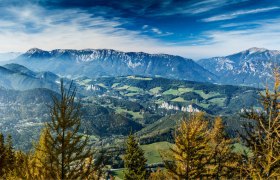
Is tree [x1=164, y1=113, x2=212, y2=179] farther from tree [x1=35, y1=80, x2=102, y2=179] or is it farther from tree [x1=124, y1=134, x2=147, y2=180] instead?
tree [x1=124, y1=134, x2=147, y2=180]

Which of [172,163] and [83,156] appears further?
[172,163]

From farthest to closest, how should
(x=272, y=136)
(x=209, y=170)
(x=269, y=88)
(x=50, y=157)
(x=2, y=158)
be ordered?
(x=2, y=158) < (x=209, y=170) < (x=269, y=88) < (x=272, y=136) < (x=50, y=157)

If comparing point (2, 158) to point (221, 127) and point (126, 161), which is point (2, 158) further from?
point (221, 127)

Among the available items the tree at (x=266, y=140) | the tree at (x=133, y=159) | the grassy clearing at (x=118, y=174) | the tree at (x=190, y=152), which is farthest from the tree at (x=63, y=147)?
the grassy clearing at (x=118, y=174)

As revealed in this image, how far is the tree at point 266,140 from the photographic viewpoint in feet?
54.4

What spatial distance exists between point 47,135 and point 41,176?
1.98m

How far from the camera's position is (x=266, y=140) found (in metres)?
18.5

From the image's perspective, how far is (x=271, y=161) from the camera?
16891 millimetres

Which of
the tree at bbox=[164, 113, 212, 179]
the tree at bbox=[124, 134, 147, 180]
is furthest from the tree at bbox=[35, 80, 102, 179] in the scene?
the tree at bbox=[124, 134, 147, 180]

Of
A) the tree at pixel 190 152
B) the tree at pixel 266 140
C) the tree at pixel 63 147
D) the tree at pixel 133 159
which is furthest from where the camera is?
the tree at pixel 133 159

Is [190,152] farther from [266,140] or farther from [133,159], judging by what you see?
[133,159]

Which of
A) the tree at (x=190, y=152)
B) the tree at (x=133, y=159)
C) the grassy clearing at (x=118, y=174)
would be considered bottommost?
the grassy clearing at (x=118, y=174)

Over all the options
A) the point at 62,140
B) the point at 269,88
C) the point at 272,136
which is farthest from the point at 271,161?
the point at 62,140

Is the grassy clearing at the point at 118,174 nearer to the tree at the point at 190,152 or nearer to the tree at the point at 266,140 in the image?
the tree at the point at 190,152
